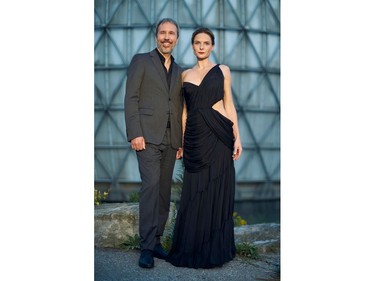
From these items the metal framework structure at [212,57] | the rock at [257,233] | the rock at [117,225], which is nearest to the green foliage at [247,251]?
the rock at [117,225]

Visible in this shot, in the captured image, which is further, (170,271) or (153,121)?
(153,121)

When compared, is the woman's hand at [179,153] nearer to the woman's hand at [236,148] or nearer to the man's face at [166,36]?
the woman's hand at [236,148]

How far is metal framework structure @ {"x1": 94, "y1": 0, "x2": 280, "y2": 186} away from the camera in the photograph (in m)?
12.7

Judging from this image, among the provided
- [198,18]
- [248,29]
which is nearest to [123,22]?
[198,18]

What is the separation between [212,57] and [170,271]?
8.69 metres

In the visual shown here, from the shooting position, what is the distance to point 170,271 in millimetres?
4633

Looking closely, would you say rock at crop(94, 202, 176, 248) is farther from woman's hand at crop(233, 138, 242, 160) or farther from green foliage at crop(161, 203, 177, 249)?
woman's hand at crop(233, 138, 242, 160)

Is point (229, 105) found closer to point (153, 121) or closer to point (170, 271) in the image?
point (153, 121)

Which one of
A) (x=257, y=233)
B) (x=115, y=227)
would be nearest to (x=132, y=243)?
(x=115, y=227)

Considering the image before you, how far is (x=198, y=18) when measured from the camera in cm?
1275

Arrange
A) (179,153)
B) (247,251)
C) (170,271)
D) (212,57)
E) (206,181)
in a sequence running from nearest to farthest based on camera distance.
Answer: (170,271), (206,181), (179,153), (247,251), (212,57)
